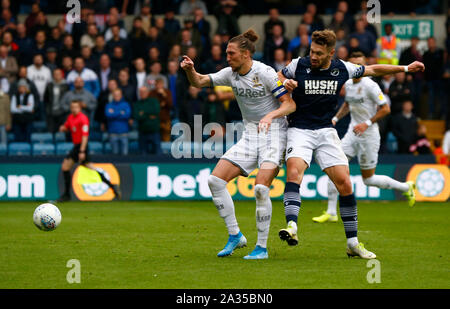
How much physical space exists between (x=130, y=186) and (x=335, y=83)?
383 inches

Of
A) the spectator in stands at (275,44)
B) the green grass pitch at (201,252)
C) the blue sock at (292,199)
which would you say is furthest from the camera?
the spectator in stands at (275,44)

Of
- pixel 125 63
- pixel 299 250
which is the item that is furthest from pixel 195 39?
pixel 299 250

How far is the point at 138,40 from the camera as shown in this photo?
814 inches

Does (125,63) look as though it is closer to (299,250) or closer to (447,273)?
(299,250)

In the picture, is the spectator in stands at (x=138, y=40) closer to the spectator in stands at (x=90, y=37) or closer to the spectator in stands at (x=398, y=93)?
the spectator in stands at (x=90, y=37)

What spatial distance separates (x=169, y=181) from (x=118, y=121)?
77.6 inches

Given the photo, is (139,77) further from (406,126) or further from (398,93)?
(406,126)

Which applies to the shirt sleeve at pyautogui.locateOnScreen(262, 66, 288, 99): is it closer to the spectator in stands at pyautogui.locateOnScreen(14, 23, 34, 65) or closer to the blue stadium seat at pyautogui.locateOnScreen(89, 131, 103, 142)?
the blue stadium seat at pyautogui.locateOnScreen(89, 131, 103, 142)

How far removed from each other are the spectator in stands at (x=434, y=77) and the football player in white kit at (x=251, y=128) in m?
12.3

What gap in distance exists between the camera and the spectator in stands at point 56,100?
1930 centimetres

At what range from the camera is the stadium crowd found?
752 inches

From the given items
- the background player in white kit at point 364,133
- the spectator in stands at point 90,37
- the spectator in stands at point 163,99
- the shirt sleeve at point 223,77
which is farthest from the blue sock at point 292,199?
the spectator in stands at point 90,37

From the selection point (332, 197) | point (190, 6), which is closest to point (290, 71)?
point (332, 197)

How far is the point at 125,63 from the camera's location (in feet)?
66.2
